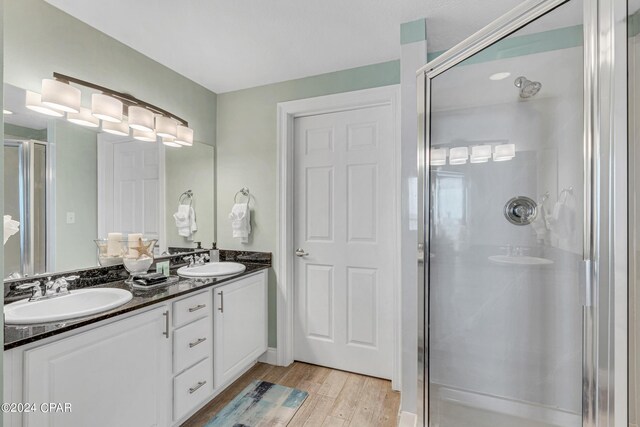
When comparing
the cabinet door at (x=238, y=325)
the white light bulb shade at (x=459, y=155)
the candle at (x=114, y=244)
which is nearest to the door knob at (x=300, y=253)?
the cabinet door at (x=238, y=325)

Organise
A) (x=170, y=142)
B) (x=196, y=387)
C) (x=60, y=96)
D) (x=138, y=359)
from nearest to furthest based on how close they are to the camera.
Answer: (x=138, y=359) → (x=60, y=96) → (x=196, y=387) → (x=170, y=142)

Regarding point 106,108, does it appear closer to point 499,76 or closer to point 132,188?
point 132,188

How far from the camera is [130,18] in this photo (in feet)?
5.40

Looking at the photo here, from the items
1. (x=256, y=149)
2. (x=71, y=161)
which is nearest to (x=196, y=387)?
(x=71, y=161)

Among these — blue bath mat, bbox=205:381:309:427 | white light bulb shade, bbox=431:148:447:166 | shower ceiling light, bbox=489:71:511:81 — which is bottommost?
blue bath mat, bbox=205:381:309:427

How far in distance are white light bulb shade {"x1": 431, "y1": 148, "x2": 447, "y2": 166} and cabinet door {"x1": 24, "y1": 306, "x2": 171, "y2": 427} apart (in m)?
1.67

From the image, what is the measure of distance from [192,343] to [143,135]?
4.71 ft

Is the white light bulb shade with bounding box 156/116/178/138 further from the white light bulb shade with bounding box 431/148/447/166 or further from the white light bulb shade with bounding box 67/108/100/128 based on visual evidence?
the white light bulb shade with bounding box 431/148/447/166

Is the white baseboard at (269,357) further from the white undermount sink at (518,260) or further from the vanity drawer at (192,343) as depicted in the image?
the white undermount sink at (518,260)

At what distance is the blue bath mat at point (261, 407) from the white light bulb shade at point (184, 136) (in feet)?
6.33

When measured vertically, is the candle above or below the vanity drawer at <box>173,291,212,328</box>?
above

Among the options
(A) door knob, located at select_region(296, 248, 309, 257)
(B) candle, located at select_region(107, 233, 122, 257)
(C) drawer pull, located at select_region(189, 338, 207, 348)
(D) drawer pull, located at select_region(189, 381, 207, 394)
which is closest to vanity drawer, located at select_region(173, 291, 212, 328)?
(C) drawer pull, located at select_region(189, 338, 207, 348)

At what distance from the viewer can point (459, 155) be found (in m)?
1.62

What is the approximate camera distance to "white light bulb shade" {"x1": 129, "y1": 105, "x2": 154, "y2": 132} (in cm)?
185
